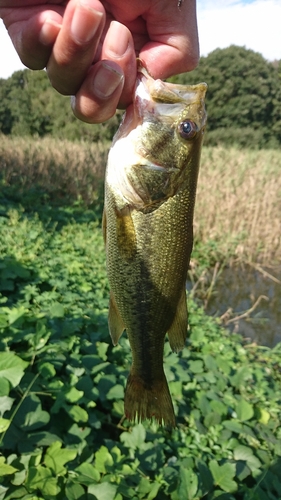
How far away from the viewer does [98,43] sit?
146cm

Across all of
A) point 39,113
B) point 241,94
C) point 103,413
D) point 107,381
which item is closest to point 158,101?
point 107,381

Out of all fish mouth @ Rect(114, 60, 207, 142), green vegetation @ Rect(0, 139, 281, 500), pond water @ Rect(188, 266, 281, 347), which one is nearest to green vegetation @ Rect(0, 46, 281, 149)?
pond water @ Rect(188, 266, 281, 347)

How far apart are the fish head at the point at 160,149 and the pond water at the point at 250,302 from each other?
4.63 m

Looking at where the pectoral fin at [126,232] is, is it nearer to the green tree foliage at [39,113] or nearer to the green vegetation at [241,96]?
the green tree foliage at [39,113]

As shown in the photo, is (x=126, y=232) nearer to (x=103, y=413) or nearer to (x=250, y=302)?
(x=103, y=413)

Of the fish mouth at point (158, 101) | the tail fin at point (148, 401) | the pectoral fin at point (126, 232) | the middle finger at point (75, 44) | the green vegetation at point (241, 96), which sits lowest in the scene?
the tail fin at point (148, 401)

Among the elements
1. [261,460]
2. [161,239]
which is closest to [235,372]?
[261,460]

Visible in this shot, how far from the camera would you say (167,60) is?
1719mm

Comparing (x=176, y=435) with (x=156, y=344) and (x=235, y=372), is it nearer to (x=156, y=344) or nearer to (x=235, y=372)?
(x=235, y=372)

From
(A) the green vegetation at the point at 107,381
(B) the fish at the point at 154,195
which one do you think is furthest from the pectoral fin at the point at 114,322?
(A) the green vegetation at the point at 107,381

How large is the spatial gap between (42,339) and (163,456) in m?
1.13

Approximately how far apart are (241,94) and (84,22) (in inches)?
1566

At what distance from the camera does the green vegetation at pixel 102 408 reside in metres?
2.20

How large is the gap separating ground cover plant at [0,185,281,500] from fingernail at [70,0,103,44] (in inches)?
60.0
